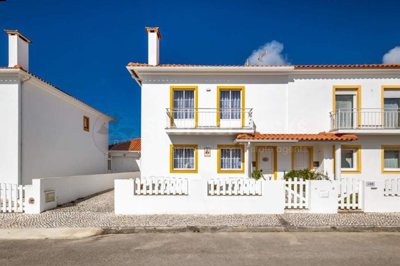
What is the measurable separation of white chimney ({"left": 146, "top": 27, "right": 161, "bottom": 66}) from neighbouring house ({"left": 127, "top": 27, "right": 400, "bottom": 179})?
0.06 m

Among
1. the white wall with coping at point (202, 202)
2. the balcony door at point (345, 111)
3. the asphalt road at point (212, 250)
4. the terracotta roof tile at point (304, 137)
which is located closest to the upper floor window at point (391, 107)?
the balcony door at point (345, 111)

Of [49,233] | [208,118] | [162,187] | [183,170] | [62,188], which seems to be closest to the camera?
[49,233]

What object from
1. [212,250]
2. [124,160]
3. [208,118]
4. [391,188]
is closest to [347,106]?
[391,188]

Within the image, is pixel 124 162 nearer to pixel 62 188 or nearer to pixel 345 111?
pixel 62 188

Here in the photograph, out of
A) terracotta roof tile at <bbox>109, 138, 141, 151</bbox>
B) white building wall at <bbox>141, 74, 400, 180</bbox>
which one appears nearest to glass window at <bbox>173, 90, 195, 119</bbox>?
white building wall at <bbox>141, 74, 400, 180</bbox>

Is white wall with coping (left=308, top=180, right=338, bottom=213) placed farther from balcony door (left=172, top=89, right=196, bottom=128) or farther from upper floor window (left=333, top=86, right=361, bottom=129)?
balcony door (left=172, top=89, right=196, bottom=128)

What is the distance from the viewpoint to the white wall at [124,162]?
2067 centimetres

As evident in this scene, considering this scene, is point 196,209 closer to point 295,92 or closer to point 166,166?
point 166,166

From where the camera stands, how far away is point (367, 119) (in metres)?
12.7

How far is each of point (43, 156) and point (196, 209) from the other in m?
9.13

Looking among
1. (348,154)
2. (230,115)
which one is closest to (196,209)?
(230,115)

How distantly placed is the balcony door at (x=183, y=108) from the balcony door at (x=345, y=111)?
7754mm

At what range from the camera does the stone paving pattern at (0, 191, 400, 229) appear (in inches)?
290

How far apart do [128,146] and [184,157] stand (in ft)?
34.3
